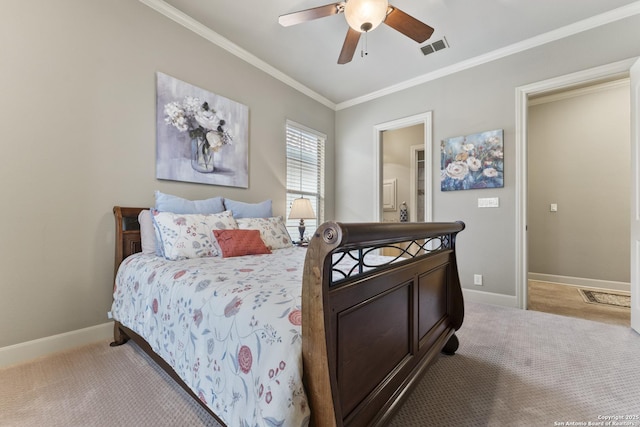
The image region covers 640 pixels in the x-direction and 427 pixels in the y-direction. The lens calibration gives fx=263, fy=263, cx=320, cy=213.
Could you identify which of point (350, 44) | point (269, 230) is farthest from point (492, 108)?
point (269, 230)

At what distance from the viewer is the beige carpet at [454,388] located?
1.27m

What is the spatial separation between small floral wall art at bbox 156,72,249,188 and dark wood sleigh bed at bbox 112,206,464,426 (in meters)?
1.54

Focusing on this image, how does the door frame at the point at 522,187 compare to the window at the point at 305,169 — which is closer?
the door frame at the point at 522,187

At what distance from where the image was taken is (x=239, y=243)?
209cm

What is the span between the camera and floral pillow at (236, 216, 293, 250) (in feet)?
8.05

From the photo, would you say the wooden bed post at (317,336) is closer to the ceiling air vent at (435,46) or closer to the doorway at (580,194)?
the ceiling air vent at (435,46)

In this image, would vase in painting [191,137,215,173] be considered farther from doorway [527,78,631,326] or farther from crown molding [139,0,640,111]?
doorway [527,78,631,326]

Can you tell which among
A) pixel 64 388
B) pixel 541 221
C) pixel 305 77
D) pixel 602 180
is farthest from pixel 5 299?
pixel 602 180

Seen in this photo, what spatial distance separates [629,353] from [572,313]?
94 cm

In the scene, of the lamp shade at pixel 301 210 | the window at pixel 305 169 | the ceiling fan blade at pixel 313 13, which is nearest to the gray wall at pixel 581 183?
the window at pixel 305 169

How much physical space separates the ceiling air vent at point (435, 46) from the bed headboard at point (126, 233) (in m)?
3.33

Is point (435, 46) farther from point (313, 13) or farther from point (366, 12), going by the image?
point (313, 13)

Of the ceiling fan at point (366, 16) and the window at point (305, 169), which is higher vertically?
the ceiling fan at point (366, 16)

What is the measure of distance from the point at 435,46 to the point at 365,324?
Result: 3.17 metres
